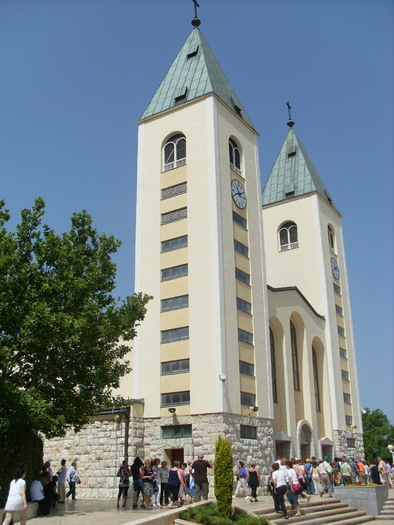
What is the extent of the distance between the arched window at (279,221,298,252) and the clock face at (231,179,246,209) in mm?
11383

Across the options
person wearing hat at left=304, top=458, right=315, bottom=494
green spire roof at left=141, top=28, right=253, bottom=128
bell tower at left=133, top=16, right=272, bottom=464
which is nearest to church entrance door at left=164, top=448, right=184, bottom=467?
bell tower at left=133, top=16, right=272, bottom=464

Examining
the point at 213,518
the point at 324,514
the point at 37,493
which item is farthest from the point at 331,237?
the point at 37,493

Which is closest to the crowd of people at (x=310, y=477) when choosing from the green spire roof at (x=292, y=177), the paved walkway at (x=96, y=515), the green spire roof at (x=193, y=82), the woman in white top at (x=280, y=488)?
the woman in white top at (x=280, y=488)

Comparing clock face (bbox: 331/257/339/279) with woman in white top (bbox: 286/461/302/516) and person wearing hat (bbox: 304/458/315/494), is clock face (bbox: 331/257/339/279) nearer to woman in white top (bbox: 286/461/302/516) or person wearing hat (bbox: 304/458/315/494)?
person wearing hat (bbox: 304/458/315/494)

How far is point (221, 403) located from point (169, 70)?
21.0 meters

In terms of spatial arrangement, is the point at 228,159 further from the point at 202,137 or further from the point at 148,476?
the point at 148,476

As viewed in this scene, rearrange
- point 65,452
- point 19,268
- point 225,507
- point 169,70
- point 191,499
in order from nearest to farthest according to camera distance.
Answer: point 225,507 → point 19,268 → point 191,499 → point 65,452 → point 169,70

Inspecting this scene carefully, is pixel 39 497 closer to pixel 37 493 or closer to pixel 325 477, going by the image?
pixel 37 493

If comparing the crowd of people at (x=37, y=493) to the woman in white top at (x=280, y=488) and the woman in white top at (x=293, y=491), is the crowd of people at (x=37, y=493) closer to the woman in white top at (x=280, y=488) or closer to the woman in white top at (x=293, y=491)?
the woman in white top at (x=280, y=488)

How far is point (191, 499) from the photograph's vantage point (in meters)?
19.3

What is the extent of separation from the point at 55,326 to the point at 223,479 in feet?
20.9

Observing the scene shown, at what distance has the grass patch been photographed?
13938 millimetres

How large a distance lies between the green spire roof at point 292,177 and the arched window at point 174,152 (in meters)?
13.8

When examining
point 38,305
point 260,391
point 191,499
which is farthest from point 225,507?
point 260,391
